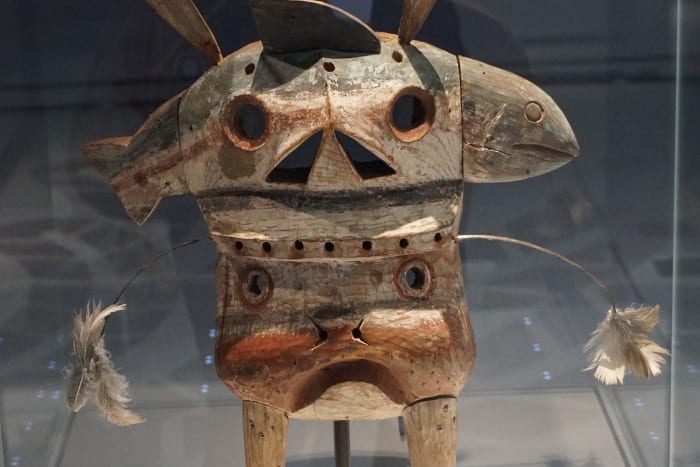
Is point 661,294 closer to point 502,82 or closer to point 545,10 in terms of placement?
point 545,10

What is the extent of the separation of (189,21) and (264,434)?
63cm

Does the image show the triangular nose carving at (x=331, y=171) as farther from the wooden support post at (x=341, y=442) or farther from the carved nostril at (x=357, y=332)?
the wooden support post at (x=341, y=442)

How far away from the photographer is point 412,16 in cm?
130

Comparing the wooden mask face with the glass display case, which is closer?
the wooden mask face

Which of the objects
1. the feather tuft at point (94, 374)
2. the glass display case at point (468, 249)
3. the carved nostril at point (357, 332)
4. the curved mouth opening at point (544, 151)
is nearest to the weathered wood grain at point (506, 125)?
the curved mouth opening at point (544, 151)

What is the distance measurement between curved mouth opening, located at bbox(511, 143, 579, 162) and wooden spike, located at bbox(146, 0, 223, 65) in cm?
46

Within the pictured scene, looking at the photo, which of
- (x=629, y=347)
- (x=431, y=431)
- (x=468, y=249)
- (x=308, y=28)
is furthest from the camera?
(x=468, y=249)

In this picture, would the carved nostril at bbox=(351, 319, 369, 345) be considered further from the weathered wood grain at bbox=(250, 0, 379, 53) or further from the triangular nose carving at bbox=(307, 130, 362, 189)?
the weathered wood grain at bbox=(250, 0, 379, 53)

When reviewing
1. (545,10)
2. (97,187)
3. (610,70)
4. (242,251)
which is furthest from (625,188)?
(97,187)

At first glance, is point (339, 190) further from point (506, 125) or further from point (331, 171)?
point (506, 125)

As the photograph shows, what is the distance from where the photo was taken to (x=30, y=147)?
1.89m

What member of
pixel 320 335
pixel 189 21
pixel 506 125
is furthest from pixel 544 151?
pixel 189 21

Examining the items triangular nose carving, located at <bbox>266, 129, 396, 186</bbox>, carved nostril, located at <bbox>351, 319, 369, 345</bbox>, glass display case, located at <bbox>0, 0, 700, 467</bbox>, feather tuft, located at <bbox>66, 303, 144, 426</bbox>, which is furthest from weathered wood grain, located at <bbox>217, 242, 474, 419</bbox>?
glass display case, located at <bbox>0, 0, 700, 467</bbox>

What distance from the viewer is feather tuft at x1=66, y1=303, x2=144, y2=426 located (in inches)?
58.4
